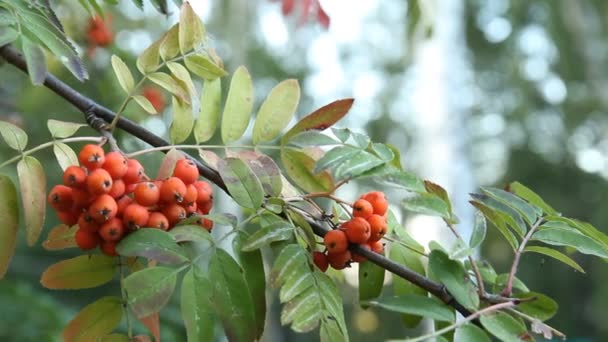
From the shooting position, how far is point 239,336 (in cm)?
62

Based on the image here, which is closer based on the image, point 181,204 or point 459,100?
point 181,204

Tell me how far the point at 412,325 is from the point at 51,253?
10.2ft

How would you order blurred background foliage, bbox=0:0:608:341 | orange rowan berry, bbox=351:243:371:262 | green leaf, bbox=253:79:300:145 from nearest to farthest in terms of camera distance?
1. orange rowan berry, bbox=351:243:371:262
2. green leaf, bbox=253:79:300:145
3. blurred background foliage, bbox=0:0:608:341

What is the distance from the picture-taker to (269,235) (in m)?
0.65

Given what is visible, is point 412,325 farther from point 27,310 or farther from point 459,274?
point 27,310

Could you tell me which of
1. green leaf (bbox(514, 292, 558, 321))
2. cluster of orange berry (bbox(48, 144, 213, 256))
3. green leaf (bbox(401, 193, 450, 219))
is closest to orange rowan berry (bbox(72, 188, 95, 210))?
cluster of orange berry (bbox(48, 144, 213, 256))

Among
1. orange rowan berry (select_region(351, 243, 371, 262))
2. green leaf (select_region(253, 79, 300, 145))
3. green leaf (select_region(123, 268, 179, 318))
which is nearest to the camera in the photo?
green leaf (select_region(123, 268, 179, 318))

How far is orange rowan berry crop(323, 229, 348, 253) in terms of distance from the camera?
0.67 metres

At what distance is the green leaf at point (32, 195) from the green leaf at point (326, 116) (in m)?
0.27

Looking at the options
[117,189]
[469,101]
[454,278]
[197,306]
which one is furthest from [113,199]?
[469,101]

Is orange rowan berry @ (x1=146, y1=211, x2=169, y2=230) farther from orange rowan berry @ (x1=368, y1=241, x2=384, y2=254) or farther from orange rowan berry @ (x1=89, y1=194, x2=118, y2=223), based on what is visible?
orange rowan berry @ (x1=368, y1=241, x2=384, y2=254)

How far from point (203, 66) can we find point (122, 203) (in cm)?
21

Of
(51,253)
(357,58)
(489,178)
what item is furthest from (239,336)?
(357,58)

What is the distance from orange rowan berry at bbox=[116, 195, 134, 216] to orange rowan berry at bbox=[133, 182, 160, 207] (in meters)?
0.01
